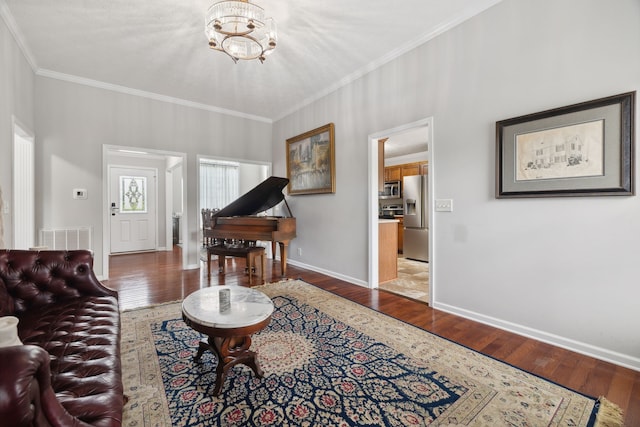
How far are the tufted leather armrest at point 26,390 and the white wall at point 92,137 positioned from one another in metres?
4.35

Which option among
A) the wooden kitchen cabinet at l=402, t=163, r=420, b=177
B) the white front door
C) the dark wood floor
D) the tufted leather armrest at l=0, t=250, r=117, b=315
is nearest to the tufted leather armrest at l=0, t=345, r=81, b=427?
the tufted leather armrest at l=0, t=250, r=117, b=315

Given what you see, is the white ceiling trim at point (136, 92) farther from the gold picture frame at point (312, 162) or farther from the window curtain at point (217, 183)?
the window curtain at point (217, 183)

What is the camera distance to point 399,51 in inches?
133

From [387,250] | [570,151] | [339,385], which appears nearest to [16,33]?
[339,385]

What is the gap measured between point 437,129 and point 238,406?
3.01 meters

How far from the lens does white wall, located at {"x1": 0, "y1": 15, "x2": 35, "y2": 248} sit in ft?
9.14

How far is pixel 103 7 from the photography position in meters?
2.65

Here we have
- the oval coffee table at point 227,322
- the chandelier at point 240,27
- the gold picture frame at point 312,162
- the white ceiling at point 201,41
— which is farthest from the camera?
the gold picture frame at point 312,162

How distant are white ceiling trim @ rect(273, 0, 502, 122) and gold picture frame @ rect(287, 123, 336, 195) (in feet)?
1.87

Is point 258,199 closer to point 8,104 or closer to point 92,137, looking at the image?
point 92,137

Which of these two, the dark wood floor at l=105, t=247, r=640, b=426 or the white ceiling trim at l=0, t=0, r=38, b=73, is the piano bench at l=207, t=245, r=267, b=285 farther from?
the white ceiling trim at l=0, t=0, r=38, b=73

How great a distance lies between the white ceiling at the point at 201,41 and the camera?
268 cm

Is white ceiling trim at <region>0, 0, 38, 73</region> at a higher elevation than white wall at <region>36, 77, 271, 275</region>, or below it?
higher

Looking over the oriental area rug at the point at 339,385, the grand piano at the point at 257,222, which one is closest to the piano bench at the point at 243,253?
the grand piano at the point at 257,222
